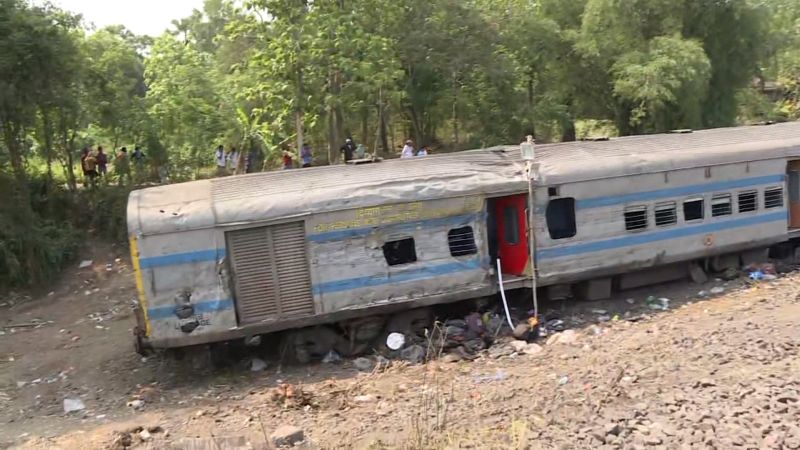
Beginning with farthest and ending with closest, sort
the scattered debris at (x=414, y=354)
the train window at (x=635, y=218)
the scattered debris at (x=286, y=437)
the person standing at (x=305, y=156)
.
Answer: the person standing at (x=305, y=156) → the train window at (x=635, y=218) → the scattered debris at (x=414, y=354) → the scattered debris at (x=286, y=437)

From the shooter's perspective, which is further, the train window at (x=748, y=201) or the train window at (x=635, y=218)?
the train window at (x=748, y=201)

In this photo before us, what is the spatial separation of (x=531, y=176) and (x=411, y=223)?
211 centimetres

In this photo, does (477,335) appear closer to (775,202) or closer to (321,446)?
(321,446)

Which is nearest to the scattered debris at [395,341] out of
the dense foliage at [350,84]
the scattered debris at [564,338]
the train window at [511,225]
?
the scattered debris at [564,338]

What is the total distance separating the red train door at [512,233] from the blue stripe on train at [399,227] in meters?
0.82

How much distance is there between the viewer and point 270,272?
10109 mm

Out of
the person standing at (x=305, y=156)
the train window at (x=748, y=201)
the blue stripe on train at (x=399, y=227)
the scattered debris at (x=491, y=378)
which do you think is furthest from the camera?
the person standing at (x=305, y=156)

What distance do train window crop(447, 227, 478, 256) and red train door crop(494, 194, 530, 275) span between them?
0.96 meters

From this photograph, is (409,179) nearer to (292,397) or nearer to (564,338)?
(564,338)

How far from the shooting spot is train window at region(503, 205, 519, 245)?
38.7ft

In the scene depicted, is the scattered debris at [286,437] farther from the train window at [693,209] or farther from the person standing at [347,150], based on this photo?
the person standing at [347,150]

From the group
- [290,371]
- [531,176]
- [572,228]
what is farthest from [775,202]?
[290,371]

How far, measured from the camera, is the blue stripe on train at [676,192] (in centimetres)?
1173

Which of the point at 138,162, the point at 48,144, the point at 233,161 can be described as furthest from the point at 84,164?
the point at 233,161
